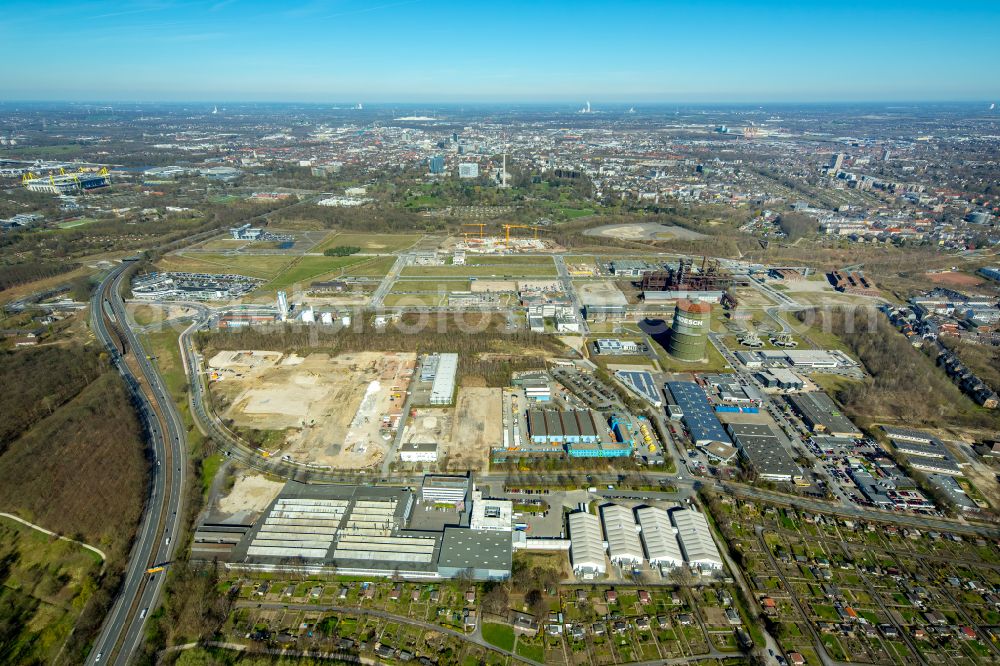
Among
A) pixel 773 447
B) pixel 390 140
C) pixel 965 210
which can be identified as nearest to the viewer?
pixel 773 447

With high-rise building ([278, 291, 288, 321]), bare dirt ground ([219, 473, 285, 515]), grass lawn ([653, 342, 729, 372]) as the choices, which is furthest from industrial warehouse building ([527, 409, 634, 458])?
high-rise building ([278, 291, 288, 321])

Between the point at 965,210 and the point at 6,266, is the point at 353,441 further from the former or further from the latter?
the point at 965,210

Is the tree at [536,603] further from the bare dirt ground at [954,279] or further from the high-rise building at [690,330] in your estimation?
the bare dirt ground at [954,279]

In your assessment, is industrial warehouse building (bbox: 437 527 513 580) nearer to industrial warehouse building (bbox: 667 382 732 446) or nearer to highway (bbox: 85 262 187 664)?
highway (bbox: 85 262 187 664)

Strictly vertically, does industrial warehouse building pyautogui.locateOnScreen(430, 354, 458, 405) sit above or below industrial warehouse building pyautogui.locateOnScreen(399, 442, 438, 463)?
above

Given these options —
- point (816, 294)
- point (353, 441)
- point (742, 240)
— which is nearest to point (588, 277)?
point (816, 294)
